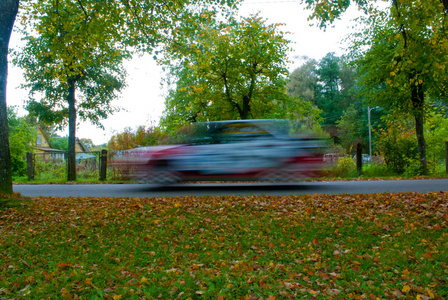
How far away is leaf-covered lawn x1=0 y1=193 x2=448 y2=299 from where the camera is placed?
152 inches

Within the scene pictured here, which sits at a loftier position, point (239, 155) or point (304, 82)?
point (304, 82)

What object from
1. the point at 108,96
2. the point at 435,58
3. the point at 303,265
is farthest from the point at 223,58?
the point at 303,265

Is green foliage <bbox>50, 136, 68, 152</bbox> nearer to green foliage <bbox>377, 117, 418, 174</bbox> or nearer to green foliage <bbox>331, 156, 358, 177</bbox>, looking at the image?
green foliage <bbox>331, 156, 358, 177</bbox>

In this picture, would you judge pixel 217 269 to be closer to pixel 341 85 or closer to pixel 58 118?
pixel 58 118

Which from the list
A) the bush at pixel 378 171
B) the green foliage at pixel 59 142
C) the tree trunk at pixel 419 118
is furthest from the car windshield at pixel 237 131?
the green foliage at pixel 59 142

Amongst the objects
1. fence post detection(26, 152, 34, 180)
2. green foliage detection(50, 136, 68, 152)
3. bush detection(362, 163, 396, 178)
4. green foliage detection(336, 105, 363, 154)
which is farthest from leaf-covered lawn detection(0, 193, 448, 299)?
green foliage detection(50, 136, 68, 152)

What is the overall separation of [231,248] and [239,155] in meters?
3.96

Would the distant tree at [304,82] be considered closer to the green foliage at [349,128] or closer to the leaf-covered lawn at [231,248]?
the green foliage at [349,128]

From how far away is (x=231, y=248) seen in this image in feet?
16.6

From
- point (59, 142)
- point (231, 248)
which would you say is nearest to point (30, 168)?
point (231, 248)

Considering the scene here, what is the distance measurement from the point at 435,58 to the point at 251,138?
4.71 m

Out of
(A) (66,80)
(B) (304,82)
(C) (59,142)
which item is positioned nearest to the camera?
(A) (66,80)

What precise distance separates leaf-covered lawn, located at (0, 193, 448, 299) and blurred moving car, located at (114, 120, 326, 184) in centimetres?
147

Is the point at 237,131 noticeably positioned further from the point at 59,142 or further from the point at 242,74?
A: the point at 59,142
